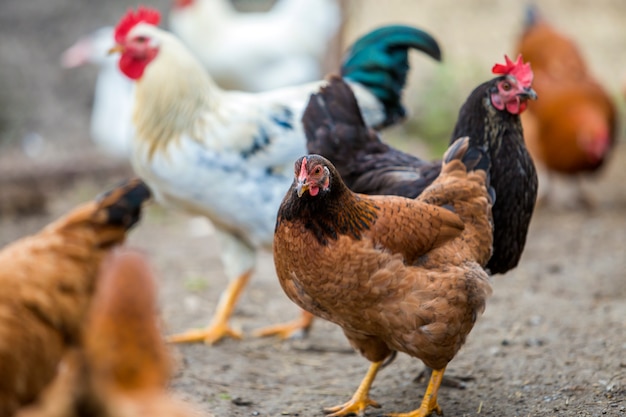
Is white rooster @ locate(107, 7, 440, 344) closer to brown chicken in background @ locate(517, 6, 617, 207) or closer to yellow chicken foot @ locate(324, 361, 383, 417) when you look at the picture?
yellow chicken foot @ locate(324, 361, 383, 417)

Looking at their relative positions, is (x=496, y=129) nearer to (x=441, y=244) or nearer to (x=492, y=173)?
(x=492, y=173)

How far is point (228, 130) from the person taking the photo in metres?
4.96

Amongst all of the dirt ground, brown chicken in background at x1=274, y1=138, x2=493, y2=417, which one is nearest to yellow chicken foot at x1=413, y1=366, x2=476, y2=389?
the dirt ground

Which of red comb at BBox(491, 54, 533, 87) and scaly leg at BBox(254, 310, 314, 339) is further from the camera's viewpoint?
scaly leg at BBox(254, 310, 314, 339)

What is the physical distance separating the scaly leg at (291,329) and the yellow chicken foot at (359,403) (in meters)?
1.40

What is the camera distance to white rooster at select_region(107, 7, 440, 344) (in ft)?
15.9

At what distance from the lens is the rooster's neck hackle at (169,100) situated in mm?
4977

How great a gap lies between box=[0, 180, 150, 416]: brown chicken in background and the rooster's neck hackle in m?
1.54

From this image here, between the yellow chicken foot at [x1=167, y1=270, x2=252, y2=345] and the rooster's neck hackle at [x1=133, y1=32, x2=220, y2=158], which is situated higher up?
the rooster's neck hackle at [x1=133, y1=32, x2=220, y2=158]

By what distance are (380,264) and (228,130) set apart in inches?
78.2

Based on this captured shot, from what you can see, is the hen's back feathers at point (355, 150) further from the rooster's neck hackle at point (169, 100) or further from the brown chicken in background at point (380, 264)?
the rooster's neck hackle at point (169, 100)

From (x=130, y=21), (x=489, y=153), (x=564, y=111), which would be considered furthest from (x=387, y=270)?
(x=564, y=111)

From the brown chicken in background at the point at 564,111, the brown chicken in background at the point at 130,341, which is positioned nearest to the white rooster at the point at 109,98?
the brown chicken in background at the point at 564,111

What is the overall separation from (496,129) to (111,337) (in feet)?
8.15
